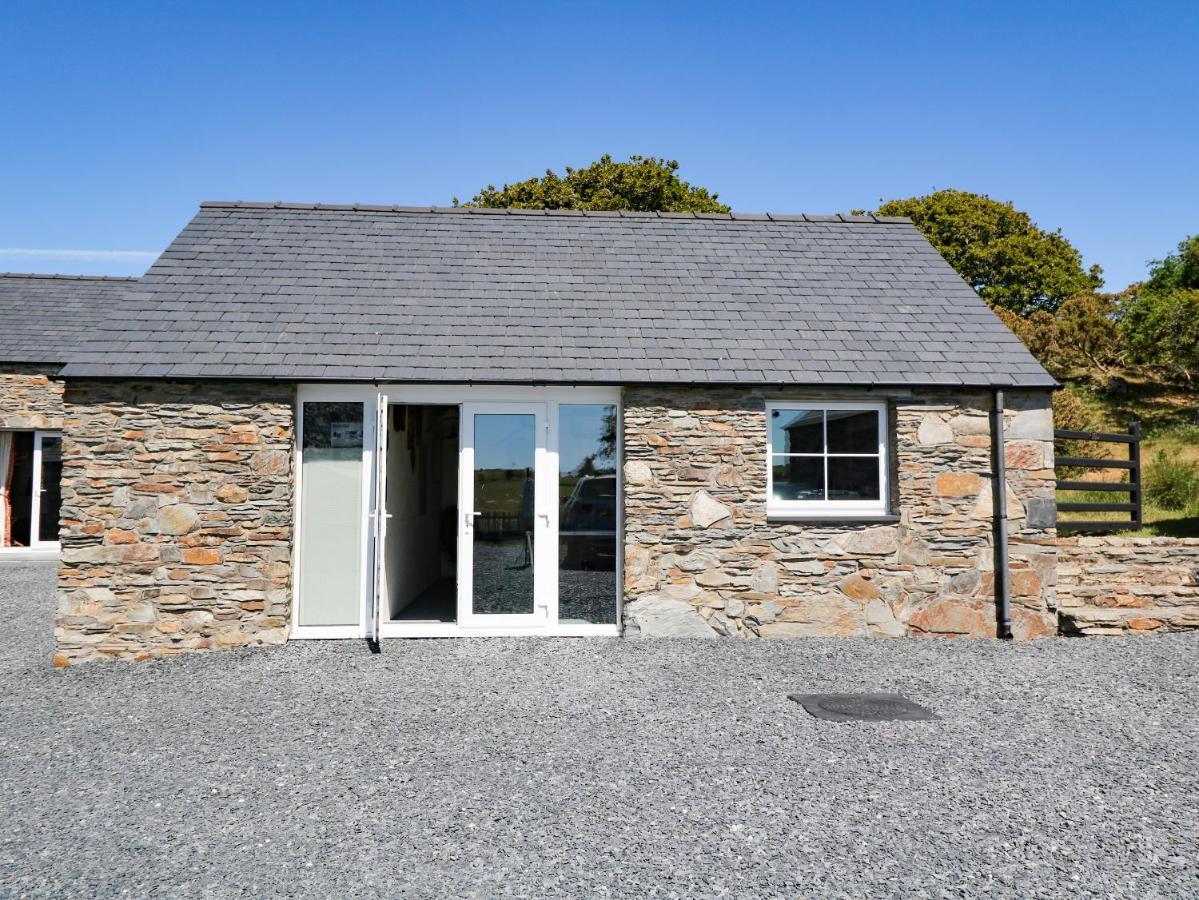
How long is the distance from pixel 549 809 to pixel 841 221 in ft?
31.3

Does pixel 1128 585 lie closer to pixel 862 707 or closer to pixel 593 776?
pixel 862 707

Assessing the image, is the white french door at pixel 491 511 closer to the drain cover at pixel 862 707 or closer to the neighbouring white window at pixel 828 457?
the neighbouring white window at pixel 828 457

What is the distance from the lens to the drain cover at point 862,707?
221 inches

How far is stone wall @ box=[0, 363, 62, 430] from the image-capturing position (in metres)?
14.0

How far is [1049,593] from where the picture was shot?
816cm

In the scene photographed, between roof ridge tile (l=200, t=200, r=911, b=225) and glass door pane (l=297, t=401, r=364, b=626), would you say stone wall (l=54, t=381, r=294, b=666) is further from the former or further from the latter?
roof ridge tile (l=200, t=200, r=911, b=225)

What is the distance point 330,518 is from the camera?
26.1ft

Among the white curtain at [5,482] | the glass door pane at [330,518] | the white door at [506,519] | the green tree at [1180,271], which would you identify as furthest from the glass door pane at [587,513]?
the green tree at [1180,271]

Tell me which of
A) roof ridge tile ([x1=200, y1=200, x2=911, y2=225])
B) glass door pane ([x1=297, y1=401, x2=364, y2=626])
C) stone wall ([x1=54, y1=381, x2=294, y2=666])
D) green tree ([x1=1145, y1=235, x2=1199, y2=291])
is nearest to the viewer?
stone wall ([x1=54, y1=381, x2=294, y2=666])

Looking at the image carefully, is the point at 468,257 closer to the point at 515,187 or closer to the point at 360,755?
the point at 360,755

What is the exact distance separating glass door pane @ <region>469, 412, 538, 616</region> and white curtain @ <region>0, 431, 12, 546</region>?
37.7ft

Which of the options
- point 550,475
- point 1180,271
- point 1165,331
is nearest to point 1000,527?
point 550,475

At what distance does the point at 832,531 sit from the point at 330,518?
206 inches

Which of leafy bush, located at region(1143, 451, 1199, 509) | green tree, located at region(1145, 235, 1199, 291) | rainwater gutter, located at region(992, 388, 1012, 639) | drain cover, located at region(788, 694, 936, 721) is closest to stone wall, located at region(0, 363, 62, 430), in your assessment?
drain cover, located at region(788, 694, 936, 721)
